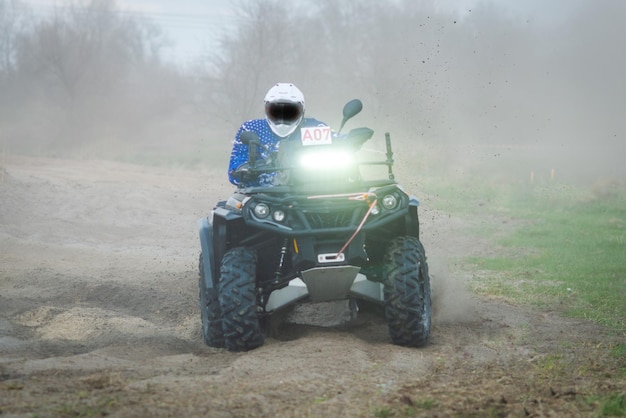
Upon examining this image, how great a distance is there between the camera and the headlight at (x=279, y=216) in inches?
314

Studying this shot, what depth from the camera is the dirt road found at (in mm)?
5812

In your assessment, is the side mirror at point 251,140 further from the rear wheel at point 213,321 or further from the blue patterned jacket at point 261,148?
the rear wheel at point 213,321

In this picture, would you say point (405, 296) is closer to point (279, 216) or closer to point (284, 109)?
point (279, 216)

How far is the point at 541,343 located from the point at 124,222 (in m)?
13.8

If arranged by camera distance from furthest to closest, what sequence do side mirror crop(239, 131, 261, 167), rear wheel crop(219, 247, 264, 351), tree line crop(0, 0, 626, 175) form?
tree line crop(0, 0, 626, 175) < side mirror crop(239, 131, 261, 167) < rear wheel crop(219, 247, 264, 351)

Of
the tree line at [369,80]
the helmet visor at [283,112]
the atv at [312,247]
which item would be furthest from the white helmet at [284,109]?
the tree line at [369,80]

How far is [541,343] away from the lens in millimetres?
8789

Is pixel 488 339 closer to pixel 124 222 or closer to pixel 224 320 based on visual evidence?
pixel 224 320

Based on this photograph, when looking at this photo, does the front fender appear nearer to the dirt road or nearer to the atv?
the atv

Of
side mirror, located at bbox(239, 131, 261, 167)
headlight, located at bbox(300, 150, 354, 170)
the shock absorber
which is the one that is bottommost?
the shock absorber

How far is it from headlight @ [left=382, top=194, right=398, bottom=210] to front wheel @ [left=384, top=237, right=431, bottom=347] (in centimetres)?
35

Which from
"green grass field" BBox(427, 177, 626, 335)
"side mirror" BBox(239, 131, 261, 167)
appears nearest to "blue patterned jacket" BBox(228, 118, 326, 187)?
"side mirror" BBox(239, 131, 261, 167)

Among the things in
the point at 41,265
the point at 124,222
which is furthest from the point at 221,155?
the point at 41,265

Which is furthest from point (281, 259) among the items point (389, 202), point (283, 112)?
point (283, 112)
